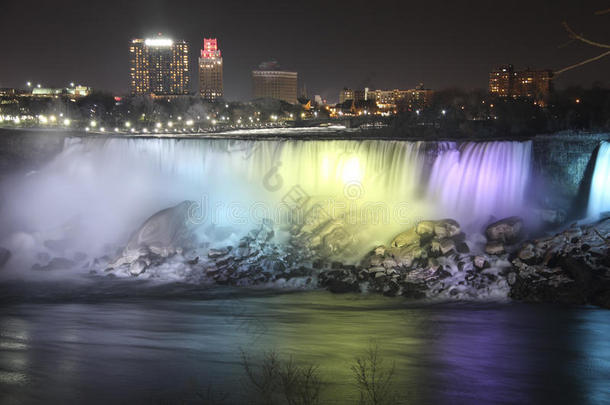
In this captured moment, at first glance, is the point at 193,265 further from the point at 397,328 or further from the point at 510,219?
the point at 510,219

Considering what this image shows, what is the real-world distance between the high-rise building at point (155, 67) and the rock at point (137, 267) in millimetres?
183292

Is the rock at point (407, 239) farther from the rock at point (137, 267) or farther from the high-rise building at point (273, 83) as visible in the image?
the high-rise building at point (273, 83)

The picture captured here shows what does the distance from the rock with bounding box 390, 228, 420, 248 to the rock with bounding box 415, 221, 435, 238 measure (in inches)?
5.3

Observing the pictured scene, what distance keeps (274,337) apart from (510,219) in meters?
9.35

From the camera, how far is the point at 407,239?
18.7 m

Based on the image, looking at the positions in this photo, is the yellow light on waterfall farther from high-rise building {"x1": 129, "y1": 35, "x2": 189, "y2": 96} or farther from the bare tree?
high-rise building {"x1": 129, "y1": 35, "x2": 189, "y2": 96}

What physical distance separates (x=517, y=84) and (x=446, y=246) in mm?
42161

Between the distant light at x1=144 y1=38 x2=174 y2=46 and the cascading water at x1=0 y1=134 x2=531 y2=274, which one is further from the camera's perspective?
the distant light at x1=144 y1=38 x2=174 y2=46

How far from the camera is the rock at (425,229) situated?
1861 cm

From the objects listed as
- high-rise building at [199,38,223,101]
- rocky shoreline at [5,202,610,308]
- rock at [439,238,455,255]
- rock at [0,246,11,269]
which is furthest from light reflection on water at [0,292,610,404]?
high-rise building at [199,38,223,101]

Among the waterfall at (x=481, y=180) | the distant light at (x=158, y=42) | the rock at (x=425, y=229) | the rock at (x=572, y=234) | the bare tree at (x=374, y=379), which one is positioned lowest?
the bare tree at (x=374, y=379)

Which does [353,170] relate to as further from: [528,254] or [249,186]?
[528,254]

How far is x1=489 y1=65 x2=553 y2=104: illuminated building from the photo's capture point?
158 feet

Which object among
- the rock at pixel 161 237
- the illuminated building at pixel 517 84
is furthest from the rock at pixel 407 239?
the illuminated building at pixel 517 84
